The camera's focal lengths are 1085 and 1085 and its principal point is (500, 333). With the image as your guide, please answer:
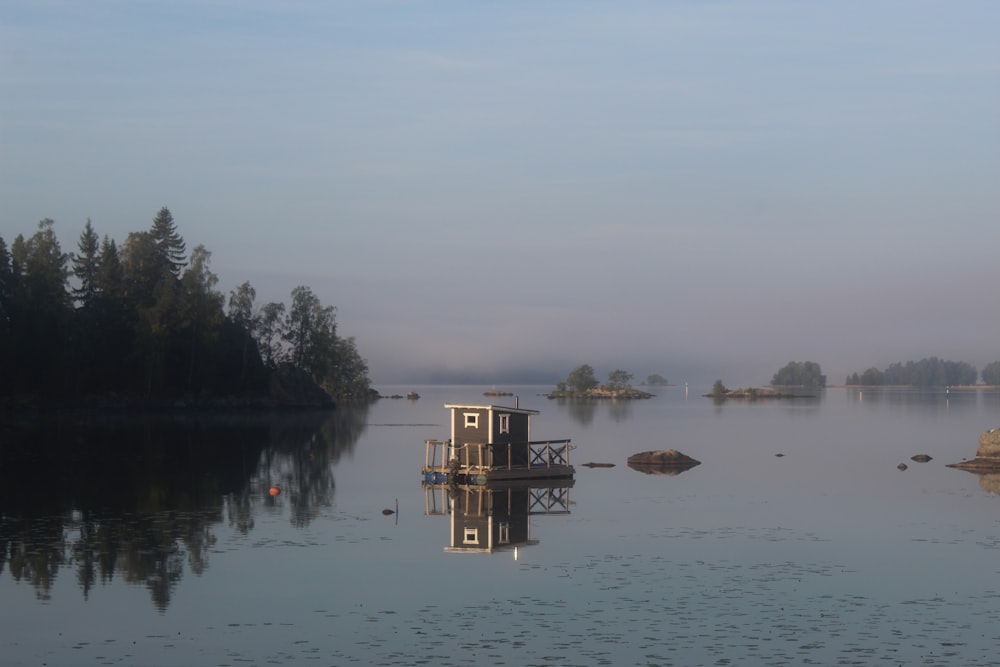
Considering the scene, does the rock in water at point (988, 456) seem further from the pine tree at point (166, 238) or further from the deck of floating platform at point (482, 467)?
the pine tree at point (166, 238)

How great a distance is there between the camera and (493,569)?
37.8m

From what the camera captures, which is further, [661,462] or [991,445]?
[661,462]

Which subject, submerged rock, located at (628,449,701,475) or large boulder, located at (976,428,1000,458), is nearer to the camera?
large boulder, located at (976,428,1000,458)

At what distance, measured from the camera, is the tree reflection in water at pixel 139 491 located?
37.7 m

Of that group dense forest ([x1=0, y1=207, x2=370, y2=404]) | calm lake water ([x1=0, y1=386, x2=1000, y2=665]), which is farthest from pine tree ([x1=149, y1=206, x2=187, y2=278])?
calm lake water ([x1=0, y1=386, x2=1000, y2=665])

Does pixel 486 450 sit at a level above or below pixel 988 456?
above

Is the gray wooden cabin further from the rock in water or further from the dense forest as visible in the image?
the dense forest

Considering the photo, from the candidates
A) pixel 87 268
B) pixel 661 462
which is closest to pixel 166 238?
pixel 87 268

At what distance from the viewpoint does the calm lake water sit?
27000 mm

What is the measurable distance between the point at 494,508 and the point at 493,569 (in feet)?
56.4

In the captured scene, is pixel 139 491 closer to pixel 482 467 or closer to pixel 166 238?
pixel 482 467

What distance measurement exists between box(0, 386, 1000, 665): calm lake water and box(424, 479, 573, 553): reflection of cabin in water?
21.2 inches

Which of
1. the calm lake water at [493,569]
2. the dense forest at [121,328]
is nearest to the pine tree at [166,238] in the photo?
the dense forest at [121,328]

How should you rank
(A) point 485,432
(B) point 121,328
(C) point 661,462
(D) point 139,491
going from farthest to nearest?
(B) point 121,328, (C) point 661,462, (A) point 485,432, (D) point 139,491
